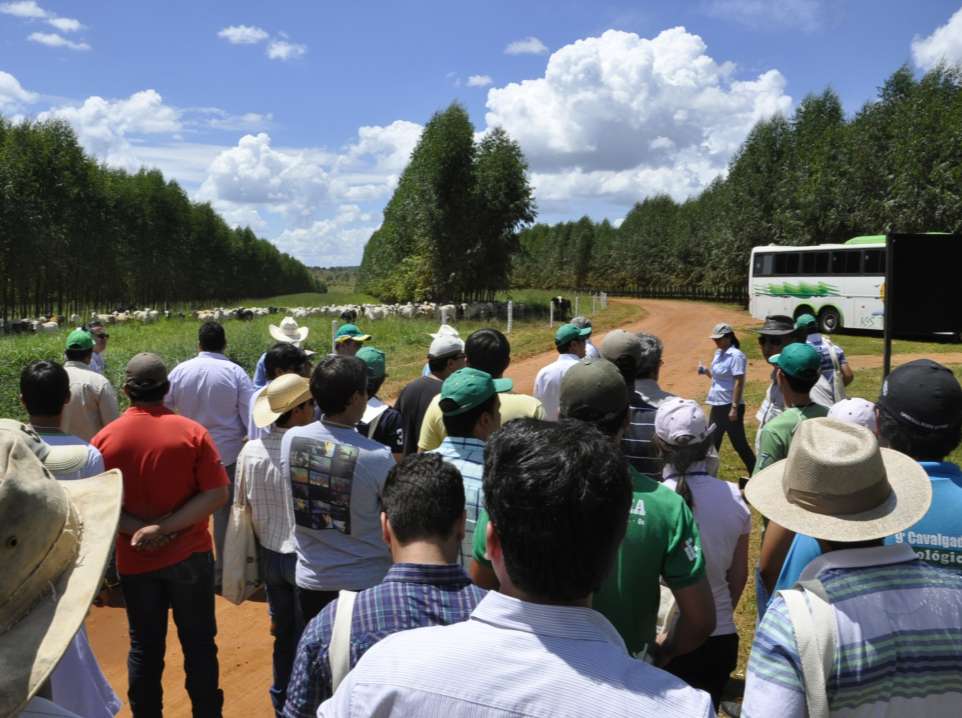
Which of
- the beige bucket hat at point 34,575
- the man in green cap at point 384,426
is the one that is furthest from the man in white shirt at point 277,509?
the beige bucket hat at point 34,575

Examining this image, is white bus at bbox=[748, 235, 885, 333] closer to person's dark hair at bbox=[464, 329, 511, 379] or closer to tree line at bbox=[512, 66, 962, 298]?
tree line at bbox=[512, 66, 962, 298]

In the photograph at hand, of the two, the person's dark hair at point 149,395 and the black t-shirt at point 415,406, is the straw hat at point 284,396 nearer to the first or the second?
the person's dark hair at point 149,395

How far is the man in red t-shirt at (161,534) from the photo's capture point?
358 centimetres

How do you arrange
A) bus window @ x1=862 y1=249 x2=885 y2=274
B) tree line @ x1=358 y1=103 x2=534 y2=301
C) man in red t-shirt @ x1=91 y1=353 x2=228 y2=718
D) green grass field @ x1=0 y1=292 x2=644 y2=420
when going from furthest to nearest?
tree line @ x1=358 y1=103 x2=534 y2=301
bus window @ x1=862 y1=249 x2=885 y2=274
green grass field @ x1=0 y1=292 x2=644 y2=420
man in red t-shirt @ x1=91 y1=353 x2=228 y2=718

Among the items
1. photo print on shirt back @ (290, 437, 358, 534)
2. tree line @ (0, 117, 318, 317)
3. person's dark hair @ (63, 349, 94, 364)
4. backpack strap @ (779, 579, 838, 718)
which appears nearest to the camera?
backpack strap @ (779, 579, 838, 718)

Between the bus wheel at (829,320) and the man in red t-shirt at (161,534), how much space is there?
1022 inches

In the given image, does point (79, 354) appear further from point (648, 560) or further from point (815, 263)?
point (815, 263)

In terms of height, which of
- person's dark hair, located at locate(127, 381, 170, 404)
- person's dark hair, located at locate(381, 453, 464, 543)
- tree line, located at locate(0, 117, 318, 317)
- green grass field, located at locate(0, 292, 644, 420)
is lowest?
green grass field, located at locate(0, 292, 644, 420)

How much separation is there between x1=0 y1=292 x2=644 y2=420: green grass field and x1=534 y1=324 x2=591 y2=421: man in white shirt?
823cm

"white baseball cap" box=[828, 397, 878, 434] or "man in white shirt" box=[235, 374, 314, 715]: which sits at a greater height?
"white baseball cap" box=[828, 397, 878, 434]

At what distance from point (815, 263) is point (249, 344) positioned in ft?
67.8

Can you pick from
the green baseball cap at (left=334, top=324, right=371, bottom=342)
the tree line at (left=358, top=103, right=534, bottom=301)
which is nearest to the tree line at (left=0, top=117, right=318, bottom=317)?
the tree line at (left=358, top=103, right=534, bottom=301)

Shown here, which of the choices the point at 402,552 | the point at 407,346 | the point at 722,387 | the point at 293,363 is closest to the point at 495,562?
the point at 402,552

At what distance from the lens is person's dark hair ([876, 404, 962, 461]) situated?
2.48 meters
